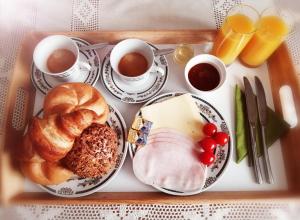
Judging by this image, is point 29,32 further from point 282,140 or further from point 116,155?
point 282,140

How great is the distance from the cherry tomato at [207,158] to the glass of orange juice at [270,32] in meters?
0.36

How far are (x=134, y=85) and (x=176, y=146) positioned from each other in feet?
0.77

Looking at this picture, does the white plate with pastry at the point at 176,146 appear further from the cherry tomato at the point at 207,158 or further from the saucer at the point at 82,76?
the saucer at the point at 82,76

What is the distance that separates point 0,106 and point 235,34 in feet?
2.36

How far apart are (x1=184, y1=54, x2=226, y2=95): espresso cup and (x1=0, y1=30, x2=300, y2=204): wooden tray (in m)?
0.11

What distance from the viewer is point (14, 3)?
1.02 metres

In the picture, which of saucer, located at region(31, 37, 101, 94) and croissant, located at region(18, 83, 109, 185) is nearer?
croissant, located at region(18, 83, 109, 185)

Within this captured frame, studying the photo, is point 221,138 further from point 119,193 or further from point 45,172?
point 45,172

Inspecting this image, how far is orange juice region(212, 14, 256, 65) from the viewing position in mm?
879

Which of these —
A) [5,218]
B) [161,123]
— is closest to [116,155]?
[161,123]

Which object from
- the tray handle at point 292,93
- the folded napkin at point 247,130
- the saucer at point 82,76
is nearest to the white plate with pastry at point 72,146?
the saucer at point 82,76

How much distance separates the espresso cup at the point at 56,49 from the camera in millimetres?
873

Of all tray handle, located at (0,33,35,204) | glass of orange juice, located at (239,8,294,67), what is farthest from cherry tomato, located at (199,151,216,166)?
tray handle, located at (0,33,35,204)

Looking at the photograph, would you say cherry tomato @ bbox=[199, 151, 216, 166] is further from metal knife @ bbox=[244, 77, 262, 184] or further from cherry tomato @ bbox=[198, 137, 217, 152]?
metal knife @ bbox=[244, 77, 262, 184]
